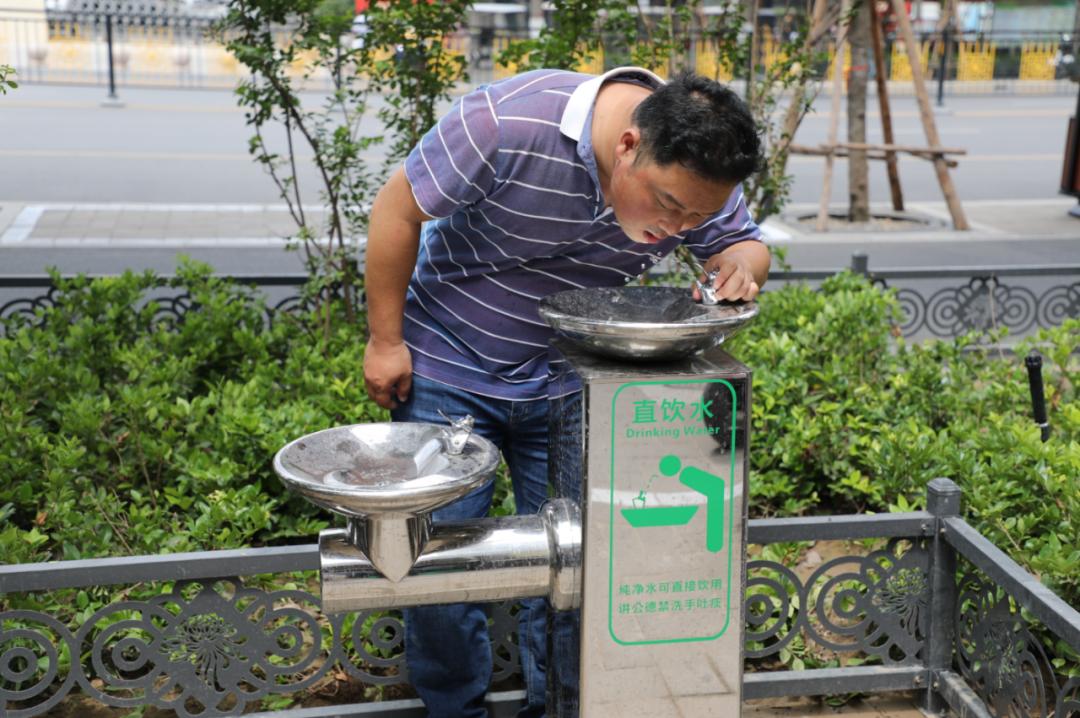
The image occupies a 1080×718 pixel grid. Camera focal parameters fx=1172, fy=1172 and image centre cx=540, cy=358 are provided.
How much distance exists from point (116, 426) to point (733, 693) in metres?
2.44

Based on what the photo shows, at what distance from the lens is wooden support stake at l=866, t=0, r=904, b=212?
8.30 m

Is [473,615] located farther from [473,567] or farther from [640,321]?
[640,321]

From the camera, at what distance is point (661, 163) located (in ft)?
6.48

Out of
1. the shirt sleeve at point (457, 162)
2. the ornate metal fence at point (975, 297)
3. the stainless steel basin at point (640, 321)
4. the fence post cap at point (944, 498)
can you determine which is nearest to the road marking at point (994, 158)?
the ornate metal fence at point (975, 297)

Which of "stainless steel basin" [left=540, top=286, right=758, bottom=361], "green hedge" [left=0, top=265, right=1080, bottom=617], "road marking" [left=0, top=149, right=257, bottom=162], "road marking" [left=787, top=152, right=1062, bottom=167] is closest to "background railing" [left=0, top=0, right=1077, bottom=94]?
"road marking" [left=787, top=152, right=1062, bottom=167]

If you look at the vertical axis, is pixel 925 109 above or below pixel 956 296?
above

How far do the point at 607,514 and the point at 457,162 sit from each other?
0.69 metres

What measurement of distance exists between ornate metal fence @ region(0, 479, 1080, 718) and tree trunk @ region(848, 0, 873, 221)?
22.4 ft

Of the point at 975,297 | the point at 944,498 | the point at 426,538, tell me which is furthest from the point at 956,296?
the point at 426,538

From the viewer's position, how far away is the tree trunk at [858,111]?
9273 mm

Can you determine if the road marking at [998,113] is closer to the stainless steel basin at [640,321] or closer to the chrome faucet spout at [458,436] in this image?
the stainless steel basin at [640,321]

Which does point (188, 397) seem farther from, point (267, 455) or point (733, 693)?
point (733, 693)

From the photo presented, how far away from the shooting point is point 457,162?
2.15 m

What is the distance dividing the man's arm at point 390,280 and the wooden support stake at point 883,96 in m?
6.45
